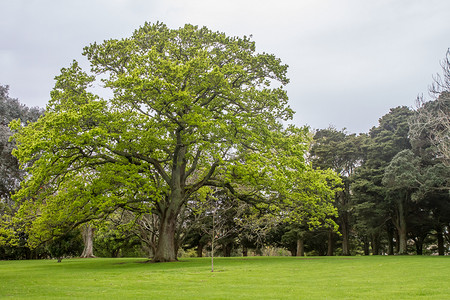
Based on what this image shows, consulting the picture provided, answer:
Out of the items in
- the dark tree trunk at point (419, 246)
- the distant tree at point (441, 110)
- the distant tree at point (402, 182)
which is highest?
the distant tree at point (441, 110)

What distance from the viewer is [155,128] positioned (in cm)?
2211

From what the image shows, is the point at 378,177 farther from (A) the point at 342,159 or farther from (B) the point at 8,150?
(B) the point at 8,150

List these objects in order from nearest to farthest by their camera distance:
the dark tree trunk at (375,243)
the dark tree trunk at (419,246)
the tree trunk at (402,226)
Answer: the tree trunk at (402,226)
the dark tree trunk at (419,246)
the dark tree trunk at (375,243)

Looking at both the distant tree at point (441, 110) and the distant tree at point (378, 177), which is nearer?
the distant tree at point (441, 110)

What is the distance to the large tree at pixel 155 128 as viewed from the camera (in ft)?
65.1

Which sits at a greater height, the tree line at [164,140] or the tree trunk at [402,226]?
the tree line at [164,140]

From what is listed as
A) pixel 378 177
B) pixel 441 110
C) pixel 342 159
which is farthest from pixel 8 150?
pixel 441 110

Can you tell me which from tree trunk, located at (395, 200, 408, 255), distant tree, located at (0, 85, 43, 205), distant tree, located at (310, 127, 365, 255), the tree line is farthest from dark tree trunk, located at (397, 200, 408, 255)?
distant tree, located at (0, 85, 43, 205)

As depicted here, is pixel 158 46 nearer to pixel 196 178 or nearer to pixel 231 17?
pixel 231 17

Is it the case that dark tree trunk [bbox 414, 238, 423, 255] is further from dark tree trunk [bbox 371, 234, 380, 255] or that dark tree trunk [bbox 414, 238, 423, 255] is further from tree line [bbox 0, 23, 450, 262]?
tree line [bbox 0, 23, 450, 262]

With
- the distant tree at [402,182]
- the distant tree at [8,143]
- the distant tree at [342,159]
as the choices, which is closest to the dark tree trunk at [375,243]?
the distant tree at [342,159]

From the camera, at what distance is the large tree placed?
1983 cm

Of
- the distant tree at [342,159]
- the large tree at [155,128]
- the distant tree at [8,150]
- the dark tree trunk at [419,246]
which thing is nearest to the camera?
the large tree at [155,128]

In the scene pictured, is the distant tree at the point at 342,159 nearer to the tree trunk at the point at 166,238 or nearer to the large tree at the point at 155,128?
the large tree at the point at 155,128
